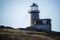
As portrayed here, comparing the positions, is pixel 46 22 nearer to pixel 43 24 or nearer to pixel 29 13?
pixel 43 24

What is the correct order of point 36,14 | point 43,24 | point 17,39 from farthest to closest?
point 36,14
point 43,24
point 17,39

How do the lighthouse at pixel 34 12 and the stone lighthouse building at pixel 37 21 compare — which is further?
the lighthouse at pixel 34 12

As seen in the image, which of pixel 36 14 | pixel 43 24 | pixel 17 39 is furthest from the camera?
pixel 36 14

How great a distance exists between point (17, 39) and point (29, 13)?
1431cm

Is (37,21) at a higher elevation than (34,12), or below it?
below

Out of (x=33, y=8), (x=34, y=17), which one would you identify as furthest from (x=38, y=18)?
(x=33, y=8)

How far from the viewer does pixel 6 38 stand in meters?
5.18

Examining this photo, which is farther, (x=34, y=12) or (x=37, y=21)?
(x=34, y=12)

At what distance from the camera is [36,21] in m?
18.2

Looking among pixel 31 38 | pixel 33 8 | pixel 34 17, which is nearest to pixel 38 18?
pixel 34 17

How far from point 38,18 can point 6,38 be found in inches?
542

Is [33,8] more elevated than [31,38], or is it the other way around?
[33,8]

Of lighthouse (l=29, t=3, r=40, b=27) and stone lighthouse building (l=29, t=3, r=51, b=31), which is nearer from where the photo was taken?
stone lighthouse building (l=29, t=3, r=51, b=31)

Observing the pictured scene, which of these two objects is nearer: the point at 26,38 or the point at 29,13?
the point at 26,38
